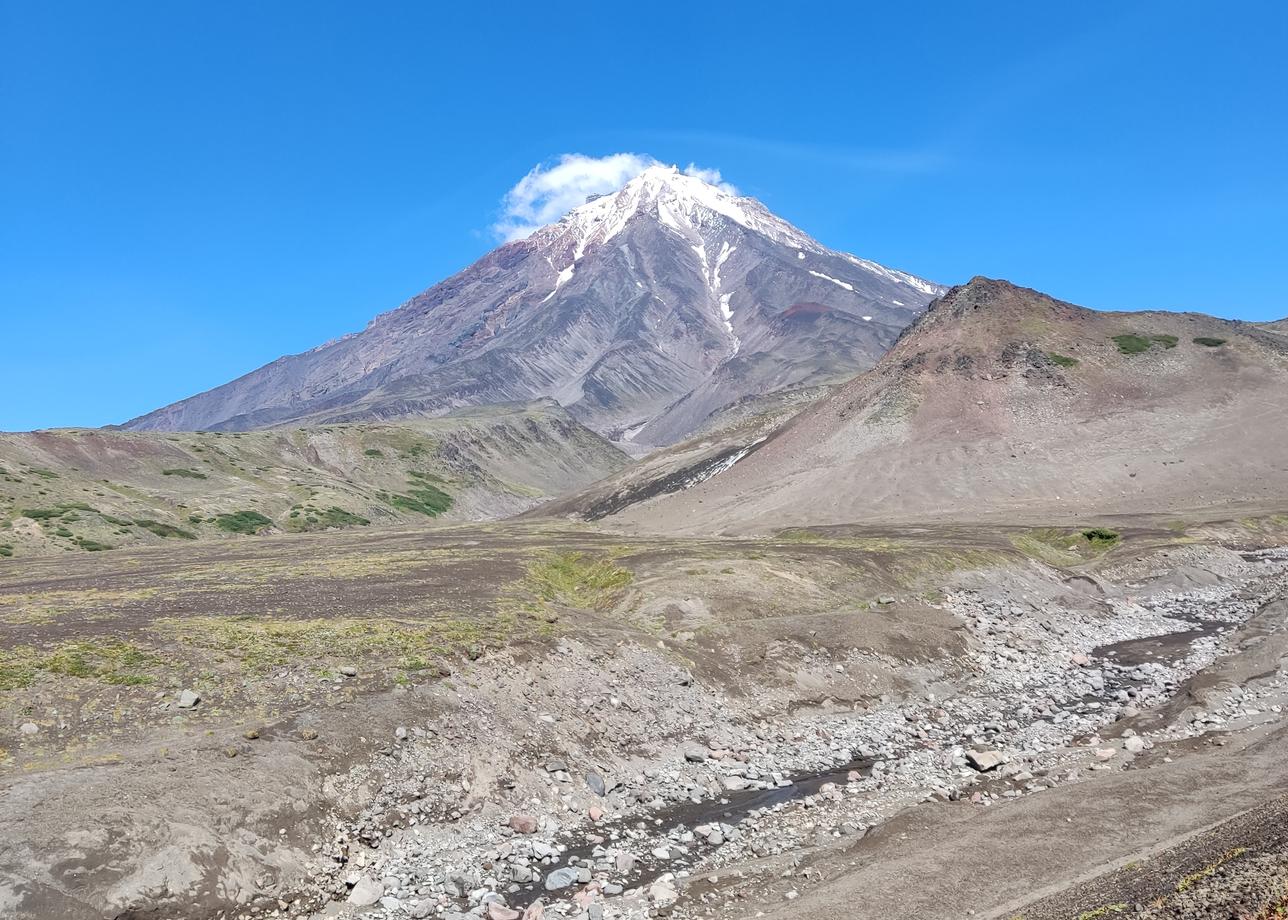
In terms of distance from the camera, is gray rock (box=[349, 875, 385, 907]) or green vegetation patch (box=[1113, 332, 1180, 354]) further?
green vegetation patch (box=[1113, 332, 1180, 354])

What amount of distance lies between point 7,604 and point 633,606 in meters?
Answer: 33.3

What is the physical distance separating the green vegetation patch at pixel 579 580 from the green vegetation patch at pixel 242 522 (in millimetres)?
84472

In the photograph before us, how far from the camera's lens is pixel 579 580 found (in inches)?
2328

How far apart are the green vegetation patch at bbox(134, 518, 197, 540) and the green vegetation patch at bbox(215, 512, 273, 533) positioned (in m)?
6.69

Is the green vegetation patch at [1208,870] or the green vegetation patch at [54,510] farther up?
the green vegetation patch at [54,510]

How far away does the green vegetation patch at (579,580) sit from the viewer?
50625 millimetres

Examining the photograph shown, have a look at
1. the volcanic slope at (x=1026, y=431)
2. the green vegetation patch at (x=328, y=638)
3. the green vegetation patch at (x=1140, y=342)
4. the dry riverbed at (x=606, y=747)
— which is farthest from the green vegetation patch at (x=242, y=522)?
the green vegetation patch at (x=1140, y=342)

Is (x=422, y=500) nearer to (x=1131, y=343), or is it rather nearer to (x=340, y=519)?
(x=340, y=519)

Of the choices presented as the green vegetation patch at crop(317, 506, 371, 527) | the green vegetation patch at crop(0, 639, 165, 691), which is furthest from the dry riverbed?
the green vegetation patch at crop(317, 506, 371, 527)

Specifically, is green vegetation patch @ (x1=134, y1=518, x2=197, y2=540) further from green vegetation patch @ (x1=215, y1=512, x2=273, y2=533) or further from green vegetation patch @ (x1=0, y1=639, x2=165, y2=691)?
green vegetation patch @ (x1=0, y1=639, x2=165, y2=691)

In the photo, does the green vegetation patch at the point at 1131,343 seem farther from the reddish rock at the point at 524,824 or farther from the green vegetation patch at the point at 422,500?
the reddish rock at the point at 524,824

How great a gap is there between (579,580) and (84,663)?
3463 cm

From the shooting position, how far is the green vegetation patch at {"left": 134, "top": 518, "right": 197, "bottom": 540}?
115500 mm

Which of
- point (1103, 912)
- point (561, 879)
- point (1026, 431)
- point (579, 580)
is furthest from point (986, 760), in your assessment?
point (1026, 431)
